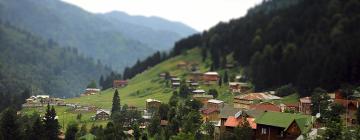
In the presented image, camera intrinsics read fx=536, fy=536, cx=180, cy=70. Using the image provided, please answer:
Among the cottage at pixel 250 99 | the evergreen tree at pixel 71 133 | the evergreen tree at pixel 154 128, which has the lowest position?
the evergreen tree at pixel 71 133

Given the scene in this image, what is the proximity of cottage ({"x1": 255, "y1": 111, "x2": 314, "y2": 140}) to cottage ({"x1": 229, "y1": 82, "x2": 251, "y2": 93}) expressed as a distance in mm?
69127

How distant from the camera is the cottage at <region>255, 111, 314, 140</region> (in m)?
70.3

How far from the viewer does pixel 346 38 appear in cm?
14100

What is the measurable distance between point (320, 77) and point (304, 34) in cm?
5099

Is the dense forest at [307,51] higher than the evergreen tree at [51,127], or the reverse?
the dense forest at [307,51]

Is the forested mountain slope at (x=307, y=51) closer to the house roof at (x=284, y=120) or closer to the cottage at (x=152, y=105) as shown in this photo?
the cottage at (x=152, y=105)

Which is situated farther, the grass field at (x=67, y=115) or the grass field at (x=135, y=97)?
the grass field at (x=135, y=97)

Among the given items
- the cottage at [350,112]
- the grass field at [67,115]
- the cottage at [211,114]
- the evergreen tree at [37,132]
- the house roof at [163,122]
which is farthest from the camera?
the grass field at [67,115]

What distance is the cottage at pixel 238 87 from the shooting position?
14575cm

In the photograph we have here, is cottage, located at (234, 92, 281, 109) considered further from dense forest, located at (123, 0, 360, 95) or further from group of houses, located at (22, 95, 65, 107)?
group of houses, located at (22, 95, 65, 107)

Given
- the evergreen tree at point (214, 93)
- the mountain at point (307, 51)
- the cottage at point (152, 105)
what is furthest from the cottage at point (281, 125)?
the evergreen tree at point (214, 93)

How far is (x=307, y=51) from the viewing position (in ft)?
479

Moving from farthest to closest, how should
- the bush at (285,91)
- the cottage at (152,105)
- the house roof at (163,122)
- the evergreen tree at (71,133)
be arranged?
the bush at (285,91), the cottage at (152,105), the house roof at (163,122), the evergreen tree at (71,133)

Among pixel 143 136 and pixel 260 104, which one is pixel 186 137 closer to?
pixel 143 136
